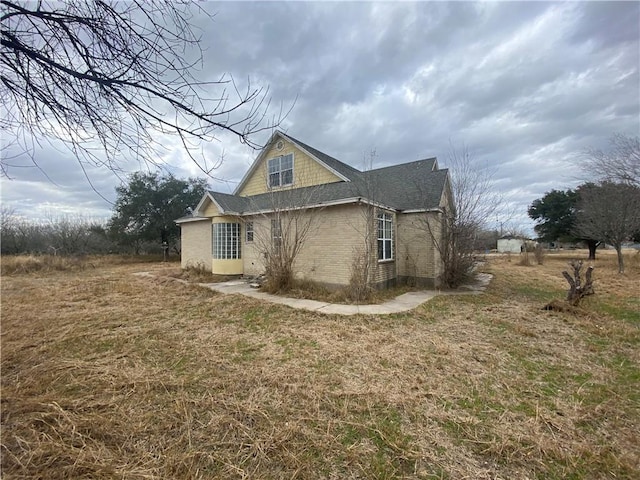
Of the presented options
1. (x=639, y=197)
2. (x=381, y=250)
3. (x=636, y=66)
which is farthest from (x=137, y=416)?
(x=639, y=197)

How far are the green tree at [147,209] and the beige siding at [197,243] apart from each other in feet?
38.7

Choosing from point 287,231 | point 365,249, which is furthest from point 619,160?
point 287,231

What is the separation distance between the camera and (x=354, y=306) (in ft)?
25.4

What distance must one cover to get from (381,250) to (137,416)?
28.7ft

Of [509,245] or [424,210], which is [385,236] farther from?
[509,245]

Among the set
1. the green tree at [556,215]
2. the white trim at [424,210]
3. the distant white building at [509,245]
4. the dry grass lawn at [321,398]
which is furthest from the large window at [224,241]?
the distant white building at [509,245]

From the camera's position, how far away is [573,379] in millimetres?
3689

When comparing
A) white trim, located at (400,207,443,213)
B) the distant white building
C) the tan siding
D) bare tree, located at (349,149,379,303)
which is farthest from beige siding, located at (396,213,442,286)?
the distant white building

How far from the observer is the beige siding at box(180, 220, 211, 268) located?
14664 mm

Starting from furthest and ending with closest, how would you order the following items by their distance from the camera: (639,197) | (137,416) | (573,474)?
(639,197) < (137,416) < (573,474)

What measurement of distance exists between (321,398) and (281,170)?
12.2 metres

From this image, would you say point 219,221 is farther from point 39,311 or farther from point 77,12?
point 77,12

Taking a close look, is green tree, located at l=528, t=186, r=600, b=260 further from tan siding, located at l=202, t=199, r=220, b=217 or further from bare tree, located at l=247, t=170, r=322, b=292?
tan siding, located at l=202, t=199, r=220, b=217

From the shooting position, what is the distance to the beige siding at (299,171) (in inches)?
496
